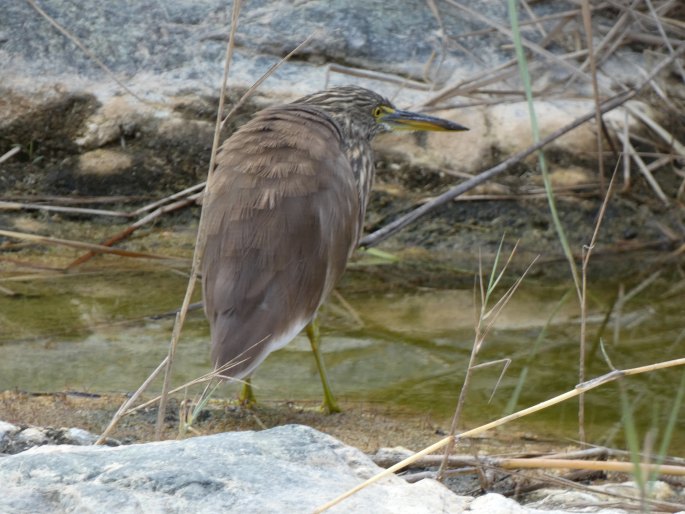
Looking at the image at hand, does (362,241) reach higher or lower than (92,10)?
lower

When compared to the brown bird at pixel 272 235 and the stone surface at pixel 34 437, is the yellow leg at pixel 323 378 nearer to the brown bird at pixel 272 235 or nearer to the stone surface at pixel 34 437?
the brown bird at pixel 272 235

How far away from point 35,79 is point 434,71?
6.48 feet

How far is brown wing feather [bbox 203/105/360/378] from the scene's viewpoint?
339cm

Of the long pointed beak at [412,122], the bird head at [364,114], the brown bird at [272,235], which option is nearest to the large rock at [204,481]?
the brown bird at [272,235]

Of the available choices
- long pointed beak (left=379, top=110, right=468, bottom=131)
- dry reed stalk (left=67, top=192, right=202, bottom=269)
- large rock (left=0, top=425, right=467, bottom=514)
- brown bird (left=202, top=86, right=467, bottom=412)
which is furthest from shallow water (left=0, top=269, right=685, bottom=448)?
large rock (left=0, top=425, right=467, bottom=514)

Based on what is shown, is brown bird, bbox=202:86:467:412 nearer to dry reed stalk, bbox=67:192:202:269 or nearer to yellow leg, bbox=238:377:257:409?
yellow leg, bbox=238:377:257:409

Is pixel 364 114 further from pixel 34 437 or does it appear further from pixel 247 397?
pixel 34 437

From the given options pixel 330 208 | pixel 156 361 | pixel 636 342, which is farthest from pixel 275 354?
pixel 636 342

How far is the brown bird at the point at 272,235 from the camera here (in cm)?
339

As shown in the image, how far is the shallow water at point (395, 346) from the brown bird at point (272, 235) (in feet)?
1.14

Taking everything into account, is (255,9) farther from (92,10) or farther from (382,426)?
→ (382,426)

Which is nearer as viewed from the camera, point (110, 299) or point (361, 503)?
point (361, 503)

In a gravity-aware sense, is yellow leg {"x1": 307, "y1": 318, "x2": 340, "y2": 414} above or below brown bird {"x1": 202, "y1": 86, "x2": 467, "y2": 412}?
below

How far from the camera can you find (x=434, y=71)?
586cm
